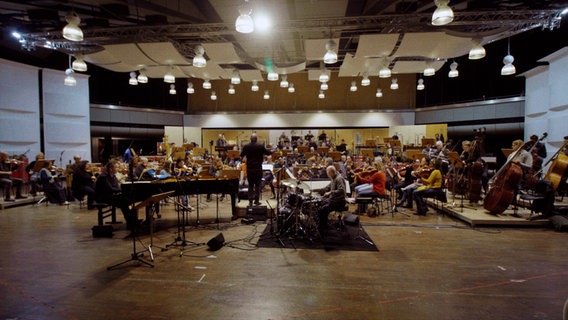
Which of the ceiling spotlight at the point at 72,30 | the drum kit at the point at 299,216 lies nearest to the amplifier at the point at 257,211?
the drum kit at the point at 299,216

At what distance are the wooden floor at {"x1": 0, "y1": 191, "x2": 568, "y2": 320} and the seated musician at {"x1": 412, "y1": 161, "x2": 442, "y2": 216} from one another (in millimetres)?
1360

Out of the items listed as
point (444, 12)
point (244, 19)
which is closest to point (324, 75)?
point (444, 12)

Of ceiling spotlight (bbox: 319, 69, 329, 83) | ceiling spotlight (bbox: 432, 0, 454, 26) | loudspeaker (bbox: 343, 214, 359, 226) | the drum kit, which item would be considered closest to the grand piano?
the drum kit

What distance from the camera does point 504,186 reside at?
569 centimetres

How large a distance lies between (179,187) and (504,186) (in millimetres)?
6355

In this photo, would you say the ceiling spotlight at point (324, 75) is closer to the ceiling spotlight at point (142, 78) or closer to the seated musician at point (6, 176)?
the ceiling spotlight at point (142, 78)

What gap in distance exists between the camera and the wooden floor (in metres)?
2.79

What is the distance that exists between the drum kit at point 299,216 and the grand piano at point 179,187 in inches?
55.4

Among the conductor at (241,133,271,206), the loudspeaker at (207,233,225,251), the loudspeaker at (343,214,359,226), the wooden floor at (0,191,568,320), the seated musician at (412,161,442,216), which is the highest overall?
the conductor at (241,133,271,206)

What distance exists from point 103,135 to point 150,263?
12641 mm

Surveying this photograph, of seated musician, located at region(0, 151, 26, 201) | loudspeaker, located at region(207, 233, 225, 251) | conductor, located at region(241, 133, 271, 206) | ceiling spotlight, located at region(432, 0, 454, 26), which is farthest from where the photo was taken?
seated musician, located at region(0, 151, 26, 201)

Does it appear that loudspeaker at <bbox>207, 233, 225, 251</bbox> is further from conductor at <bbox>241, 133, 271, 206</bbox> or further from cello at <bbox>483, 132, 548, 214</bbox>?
cello at <bbox>483, 132, 548, 214</bbox>

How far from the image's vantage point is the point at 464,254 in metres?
4.23

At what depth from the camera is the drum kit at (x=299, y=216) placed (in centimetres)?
505
